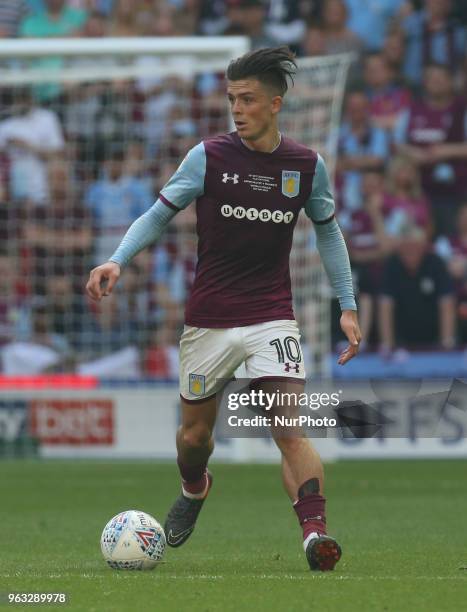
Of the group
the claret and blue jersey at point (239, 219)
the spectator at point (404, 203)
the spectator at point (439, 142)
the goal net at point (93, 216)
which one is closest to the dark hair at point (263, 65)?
the claret and blue jersey at point (239, 219)

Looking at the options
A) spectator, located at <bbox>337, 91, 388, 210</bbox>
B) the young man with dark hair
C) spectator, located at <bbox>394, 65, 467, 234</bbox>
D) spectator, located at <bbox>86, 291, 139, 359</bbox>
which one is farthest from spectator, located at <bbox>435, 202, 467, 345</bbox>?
the young man with dark hair

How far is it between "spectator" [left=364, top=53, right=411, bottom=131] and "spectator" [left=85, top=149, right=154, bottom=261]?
11.8 feet

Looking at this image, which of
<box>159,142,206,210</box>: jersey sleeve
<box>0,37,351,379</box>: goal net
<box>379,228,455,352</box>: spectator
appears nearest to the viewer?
<box>159,142,206,210</box>: jersey sleeve

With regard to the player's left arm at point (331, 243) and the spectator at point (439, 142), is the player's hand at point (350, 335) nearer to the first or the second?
the player's left arm at point (331, 243)

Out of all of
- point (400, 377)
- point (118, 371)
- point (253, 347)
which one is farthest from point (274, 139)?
point (118, 371)

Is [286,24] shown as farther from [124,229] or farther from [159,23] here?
[124,229]

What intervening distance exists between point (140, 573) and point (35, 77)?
11155 millimetres

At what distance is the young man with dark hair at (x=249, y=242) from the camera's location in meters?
7.45

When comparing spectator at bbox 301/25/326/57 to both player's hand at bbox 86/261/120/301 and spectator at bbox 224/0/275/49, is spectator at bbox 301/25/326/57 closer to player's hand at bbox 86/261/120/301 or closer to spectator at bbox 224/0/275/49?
spectator at bbox 224/0/275/49

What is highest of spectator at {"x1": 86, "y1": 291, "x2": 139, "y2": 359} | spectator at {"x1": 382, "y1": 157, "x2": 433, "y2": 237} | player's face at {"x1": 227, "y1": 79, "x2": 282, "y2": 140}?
player's face at {"x1": 227, "y1": 79, "x2": 282, "y2": 140}

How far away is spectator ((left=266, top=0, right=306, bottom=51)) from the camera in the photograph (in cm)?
2138

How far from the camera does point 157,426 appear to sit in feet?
56.9

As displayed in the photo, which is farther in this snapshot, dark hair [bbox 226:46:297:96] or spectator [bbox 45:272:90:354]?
spectator [bbox 45:272:90:354]

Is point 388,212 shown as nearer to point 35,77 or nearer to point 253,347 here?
point 35,77
